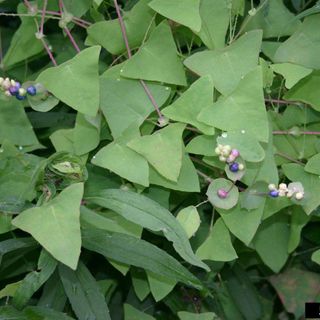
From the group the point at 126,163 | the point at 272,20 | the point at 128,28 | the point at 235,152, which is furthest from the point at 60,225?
the point at 272,20

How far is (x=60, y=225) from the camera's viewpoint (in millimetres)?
774

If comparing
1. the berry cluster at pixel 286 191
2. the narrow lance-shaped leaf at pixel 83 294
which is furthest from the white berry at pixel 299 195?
the narrow lance-shaped leaf at pixel 83 294

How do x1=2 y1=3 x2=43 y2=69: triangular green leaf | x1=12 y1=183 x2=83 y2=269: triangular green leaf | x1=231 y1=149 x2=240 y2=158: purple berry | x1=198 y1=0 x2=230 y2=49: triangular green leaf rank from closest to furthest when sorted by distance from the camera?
1. x1=12 y1=183 x2=83 y2=269: triangular green leaf
2. x1=231 y1=149 x2=240 y2=158: purple berry
3. x1=198 y1=0 x2=230 y2=49: triangular green leaf
4. x1=2 y1=3 x2=43 y2=69: triangular green leaf

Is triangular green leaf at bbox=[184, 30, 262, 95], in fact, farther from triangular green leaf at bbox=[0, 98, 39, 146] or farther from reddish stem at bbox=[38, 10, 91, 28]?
triangular green leaf at bbox=[0, 98, 39, 146]

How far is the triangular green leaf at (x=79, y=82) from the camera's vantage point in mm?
894

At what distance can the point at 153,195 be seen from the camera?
100cm

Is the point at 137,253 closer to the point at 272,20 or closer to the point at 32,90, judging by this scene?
the point at 32,90

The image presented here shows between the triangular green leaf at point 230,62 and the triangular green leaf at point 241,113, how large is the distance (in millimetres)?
43

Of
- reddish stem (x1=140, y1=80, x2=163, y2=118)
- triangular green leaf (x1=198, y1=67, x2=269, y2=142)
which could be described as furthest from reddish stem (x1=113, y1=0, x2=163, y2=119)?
triangular green leaf (x1=198, y1=67, x2=269, y2=142)

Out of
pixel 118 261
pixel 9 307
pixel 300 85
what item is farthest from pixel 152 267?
pixel 300 85

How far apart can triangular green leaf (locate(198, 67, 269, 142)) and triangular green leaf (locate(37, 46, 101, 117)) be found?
16cm

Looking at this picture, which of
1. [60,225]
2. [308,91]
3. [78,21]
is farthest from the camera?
[78,21]

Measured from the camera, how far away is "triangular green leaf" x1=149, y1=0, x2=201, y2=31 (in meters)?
0.89

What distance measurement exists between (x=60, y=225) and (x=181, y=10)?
13.9 inches
